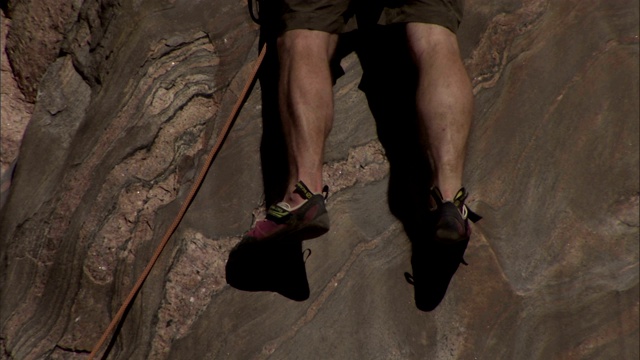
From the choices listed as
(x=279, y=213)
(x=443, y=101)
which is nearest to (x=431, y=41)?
(x=443, y=101)

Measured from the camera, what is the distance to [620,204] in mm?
2756

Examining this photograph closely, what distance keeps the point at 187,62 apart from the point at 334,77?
589mm

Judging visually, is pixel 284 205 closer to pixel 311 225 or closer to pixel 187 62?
pixel 311 225

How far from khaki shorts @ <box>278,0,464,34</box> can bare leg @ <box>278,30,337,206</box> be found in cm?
4

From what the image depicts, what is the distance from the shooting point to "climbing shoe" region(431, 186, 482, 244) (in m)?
2.36

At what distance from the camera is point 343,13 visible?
2.84m

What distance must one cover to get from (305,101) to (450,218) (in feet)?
2.13

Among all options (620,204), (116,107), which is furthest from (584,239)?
(116,107)

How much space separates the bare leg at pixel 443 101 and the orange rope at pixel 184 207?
64 centimetres

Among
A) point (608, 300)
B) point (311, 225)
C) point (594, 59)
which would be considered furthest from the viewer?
point (594, 59)

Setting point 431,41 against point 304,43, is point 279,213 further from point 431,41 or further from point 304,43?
point 431,41

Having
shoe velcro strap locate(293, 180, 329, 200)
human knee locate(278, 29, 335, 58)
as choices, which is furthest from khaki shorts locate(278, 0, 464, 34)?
shoe velcro strap locate(293, 180, 329, 200)

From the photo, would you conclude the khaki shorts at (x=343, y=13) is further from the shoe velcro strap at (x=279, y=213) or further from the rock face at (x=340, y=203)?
the shoe velcro strap at (x=279, y=213)

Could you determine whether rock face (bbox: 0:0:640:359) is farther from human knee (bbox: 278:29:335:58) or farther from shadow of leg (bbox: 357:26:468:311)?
human knee (bbox: 278:29:335:58)
